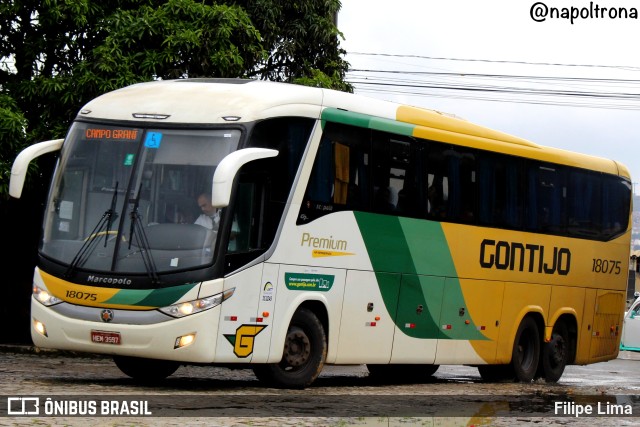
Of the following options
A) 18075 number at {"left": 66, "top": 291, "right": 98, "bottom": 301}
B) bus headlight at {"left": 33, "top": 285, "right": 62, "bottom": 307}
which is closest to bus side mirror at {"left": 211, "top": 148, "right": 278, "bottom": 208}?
18075 number at {"left": 66, "top": 291, "right": 98, "bottom": 301}

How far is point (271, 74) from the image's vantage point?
86.1ft

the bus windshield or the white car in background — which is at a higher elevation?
the bus windshield

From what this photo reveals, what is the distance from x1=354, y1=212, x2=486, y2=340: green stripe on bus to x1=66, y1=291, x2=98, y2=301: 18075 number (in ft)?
11.9

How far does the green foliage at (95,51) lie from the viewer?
22156 mm

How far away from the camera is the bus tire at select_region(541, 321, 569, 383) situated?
21406 mm

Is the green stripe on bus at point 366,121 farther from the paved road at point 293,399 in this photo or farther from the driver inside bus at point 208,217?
the paved road at point 293,399

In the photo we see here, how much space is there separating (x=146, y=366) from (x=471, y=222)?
5248 millimetres

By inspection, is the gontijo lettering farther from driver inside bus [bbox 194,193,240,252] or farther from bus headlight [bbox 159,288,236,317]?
bus headlight [bbox 159,288,236,317]

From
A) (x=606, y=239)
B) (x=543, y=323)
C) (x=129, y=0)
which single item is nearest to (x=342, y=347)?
(x=543, y=323)

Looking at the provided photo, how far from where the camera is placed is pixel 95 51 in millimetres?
22172

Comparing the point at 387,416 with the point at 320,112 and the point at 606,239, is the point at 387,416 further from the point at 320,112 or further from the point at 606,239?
the point at 606,239

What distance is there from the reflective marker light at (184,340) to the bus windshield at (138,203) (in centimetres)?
71

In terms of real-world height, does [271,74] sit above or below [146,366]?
above

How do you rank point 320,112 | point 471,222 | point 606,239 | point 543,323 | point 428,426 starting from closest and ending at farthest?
point 428,426 < point 320,112 < point 471,222 < point 543,323 < point 606,239
